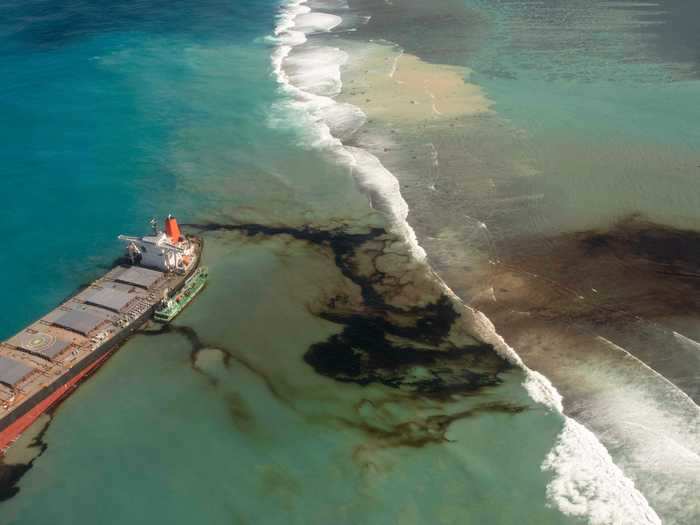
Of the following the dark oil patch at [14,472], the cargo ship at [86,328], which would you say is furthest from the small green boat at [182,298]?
the dark oil patch at [14,472]

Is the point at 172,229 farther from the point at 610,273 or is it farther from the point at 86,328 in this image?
the point at 610,273

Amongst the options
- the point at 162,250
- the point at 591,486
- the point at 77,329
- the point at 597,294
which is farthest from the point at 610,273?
the point at 77,329

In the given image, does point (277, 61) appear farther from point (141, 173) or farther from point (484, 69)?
point (141, 173)

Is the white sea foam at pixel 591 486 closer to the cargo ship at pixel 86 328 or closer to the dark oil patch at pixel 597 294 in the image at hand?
the dark oil patch at pixel 597 294

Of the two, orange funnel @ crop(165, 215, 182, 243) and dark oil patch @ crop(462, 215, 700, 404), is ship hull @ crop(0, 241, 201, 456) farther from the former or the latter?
dark oil patch @ crop(462, 215, 700, 404)

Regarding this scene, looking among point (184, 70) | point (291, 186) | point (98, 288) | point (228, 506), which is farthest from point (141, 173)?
point (228, 506)

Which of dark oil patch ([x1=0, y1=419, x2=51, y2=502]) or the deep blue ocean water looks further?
the deep blue ocean water

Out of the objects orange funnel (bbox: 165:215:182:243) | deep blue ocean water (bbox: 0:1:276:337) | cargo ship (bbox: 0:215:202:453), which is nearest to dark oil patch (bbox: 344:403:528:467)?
cargo ship (bbox: 0:215:202:453)
